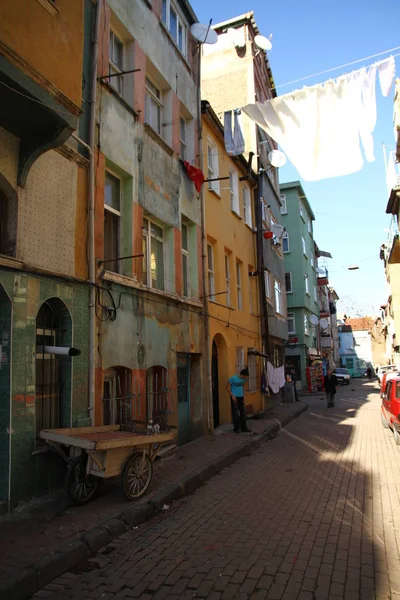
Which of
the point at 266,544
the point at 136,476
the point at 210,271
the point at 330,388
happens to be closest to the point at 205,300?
the point at 210,271

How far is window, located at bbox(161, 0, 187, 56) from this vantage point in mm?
12705

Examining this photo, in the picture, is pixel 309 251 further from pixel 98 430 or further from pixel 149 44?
pixel 98 430

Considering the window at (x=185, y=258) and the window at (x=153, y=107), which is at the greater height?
the window at (x=153, y=107)

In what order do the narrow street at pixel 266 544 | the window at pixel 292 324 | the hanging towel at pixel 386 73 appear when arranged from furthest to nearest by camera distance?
the window at pixel 292 324 < the hanging towel at pixel 386 73 < the narrow street at pixel 266 544

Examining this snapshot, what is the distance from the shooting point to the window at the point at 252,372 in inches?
728

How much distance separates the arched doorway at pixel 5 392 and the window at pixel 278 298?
18.9 meters

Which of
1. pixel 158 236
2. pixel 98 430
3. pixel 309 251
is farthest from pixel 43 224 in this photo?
pixel 309 251

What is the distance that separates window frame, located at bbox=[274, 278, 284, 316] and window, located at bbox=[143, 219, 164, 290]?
13.0m

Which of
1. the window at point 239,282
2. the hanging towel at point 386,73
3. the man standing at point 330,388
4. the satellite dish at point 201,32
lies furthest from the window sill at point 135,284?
the man standing at point 330,388

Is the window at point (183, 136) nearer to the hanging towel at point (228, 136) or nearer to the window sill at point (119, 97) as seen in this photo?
the hanging towel at point (228, 136)

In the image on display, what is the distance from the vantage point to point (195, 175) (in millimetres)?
13055

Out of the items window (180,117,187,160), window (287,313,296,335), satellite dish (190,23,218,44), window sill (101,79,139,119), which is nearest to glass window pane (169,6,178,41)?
satellite dish (190,23,218,44)

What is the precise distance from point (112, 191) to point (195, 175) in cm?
410

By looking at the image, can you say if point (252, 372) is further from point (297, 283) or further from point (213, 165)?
point (297, 283)
